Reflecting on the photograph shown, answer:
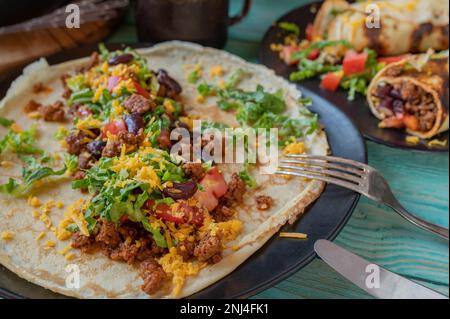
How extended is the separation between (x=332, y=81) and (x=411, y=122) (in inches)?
25.1

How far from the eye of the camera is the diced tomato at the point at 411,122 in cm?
331

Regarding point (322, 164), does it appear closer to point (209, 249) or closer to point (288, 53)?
point (209, 249)

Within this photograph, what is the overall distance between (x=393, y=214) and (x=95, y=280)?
1680 mm

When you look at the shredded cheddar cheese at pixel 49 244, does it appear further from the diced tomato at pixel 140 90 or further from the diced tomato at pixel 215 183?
the diced tomato at pixel 140 90

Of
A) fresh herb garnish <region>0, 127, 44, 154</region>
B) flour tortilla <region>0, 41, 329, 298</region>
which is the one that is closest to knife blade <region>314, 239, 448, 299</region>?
flour tortilla <region>0, 41, 329, 298</region>

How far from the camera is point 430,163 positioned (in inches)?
132

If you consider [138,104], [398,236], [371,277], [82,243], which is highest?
[138,104]

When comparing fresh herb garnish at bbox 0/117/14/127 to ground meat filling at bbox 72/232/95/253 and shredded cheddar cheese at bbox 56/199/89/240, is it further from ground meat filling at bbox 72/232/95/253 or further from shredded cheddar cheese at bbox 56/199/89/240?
ground meat filling at bbox 72/232/95/253

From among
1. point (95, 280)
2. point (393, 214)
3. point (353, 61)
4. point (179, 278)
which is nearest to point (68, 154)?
point (95, 280)

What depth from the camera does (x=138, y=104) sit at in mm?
2865

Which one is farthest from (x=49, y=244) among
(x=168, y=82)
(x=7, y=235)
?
(x=168, y=82)

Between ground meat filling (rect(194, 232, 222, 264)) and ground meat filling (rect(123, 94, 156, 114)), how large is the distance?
2.94ft

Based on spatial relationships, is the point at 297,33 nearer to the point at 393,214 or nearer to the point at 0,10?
the point at 393,214

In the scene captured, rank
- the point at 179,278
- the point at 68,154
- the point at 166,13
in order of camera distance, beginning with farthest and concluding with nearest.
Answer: the point at 166,13
the point at 68,154
the point at 179,278
